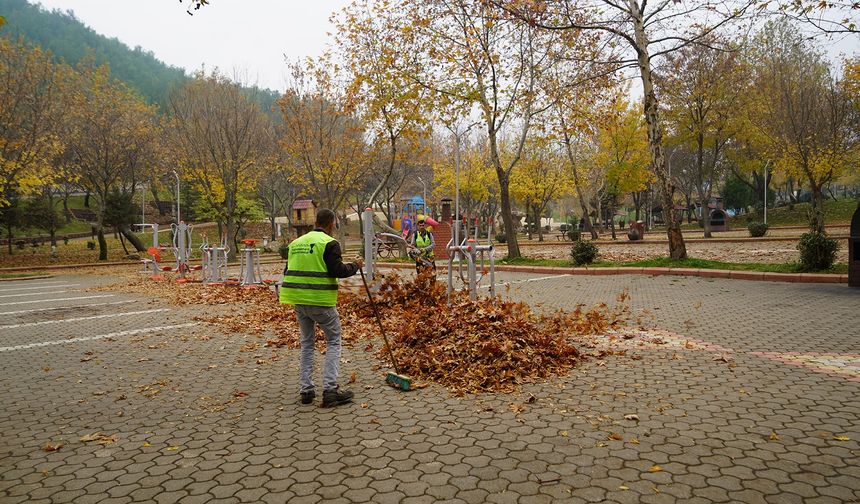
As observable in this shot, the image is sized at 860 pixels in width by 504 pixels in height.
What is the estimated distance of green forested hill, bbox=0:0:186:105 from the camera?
92188 mm

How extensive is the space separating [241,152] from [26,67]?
9482 millimetres

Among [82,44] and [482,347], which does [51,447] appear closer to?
[482,347]

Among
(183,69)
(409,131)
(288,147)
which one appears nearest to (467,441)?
(409,131)

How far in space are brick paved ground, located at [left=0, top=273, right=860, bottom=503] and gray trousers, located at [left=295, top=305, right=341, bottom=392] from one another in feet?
0.80

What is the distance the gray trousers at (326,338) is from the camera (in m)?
4.67

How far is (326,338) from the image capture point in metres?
4.74

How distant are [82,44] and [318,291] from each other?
119 meters

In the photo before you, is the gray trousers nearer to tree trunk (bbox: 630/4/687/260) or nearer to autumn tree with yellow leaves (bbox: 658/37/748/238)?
tree trunk (bbox: 630/4/687/260)

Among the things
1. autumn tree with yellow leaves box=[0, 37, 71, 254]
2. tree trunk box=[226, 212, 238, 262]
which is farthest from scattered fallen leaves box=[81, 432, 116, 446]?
tree trunk box=[226, 212, 238, 262]

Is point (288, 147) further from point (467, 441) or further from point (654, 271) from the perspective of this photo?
point (467, 441)

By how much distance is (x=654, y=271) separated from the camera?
569 inches

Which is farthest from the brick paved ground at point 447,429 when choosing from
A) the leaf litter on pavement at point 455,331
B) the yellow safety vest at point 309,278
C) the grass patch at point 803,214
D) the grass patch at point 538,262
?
the grass patch at point 803,214

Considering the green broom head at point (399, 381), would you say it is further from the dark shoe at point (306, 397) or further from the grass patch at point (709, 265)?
the grass patch at point (709, 265)

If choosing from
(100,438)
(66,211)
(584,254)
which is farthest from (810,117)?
(66,211)
